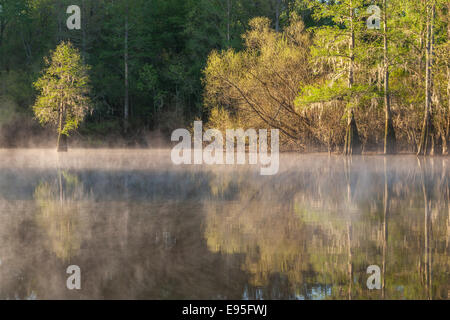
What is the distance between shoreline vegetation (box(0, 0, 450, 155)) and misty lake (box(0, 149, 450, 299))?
20.5 m

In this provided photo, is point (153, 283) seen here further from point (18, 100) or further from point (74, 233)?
point (18, 100)

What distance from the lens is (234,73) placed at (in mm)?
41500

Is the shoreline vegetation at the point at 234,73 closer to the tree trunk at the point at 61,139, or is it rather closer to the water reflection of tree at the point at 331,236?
the tree trunk at the point at 61,139

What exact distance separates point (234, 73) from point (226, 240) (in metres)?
33.1

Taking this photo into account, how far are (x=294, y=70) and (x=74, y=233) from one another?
106 ft

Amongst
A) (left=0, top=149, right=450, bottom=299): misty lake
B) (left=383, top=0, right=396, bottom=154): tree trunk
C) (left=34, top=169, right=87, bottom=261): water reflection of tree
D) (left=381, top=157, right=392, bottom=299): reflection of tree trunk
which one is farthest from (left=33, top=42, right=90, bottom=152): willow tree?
(left=381, top=157, right=392, bottom=299): reflection of tree trunk

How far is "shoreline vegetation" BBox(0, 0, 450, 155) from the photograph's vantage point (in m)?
37.2

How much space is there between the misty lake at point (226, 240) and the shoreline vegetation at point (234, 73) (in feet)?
67.4

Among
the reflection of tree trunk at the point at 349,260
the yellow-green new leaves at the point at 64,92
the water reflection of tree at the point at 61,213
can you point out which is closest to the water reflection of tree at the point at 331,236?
the reflection of tree trunk at the point at 349,260

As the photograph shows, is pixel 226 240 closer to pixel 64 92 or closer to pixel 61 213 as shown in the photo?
pixel 61 213

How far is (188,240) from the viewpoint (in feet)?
30.7

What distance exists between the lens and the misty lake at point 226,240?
21.3 feet

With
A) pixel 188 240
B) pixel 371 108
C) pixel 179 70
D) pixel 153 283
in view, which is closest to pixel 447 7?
pixel 371 108

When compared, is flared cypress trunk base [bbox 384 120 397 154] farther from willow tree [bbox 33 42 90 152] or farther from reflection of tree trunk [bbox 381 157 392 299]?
willow tree [bbox 33 42 90 152]
